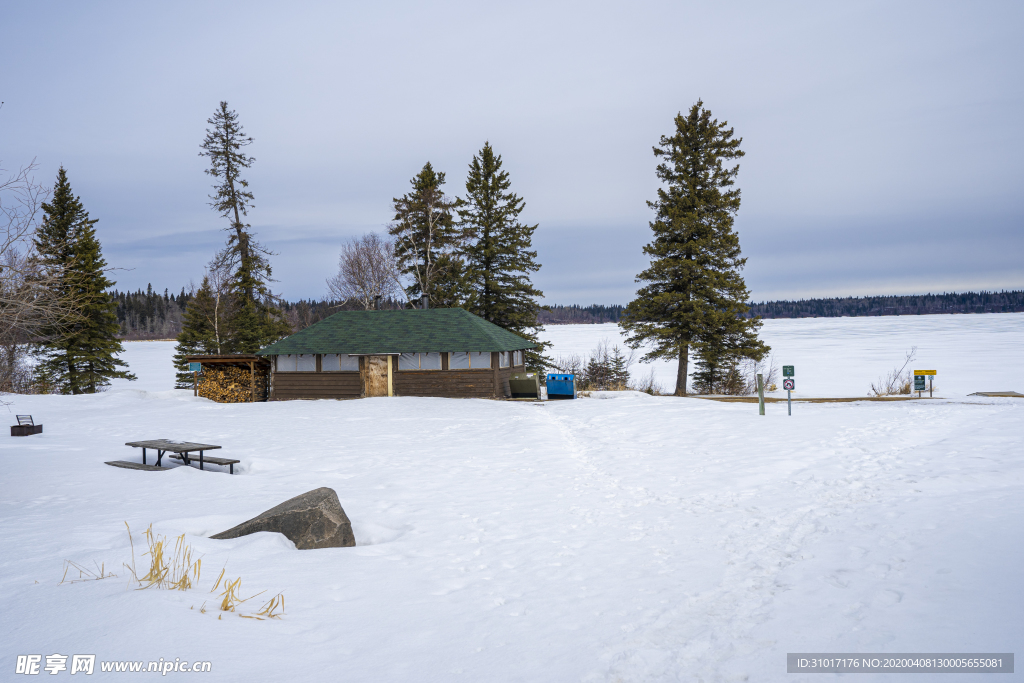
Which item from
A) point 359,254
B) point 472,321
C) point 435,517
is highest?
point 359,254

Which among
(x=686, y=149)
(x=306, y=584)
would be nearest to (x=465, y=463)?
(x=306, y=584)

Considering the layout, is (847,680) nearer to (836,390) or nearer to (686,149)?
(686,149)

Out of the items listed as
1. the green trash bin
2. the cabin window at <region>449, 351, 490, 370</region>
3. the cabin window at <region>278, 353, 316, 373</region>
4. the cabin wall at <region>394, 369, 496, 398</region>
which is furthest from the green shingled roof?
the green trash bin

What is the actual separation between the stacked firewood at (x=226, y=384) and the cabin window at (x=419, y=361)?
29.1 ft

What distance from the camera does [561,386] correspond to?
2853 cm

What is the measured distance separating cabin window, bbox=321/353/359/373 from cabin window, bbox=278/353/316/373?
0.58 meters

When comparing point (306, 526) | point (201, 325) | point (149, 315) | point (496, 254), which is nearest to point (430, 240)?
point (496, 254)

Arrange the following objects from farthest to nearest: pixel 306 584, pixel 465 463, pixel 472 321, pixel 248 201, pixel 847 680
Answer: pixel 248 201
pixel 472 321
pixel 465 463
pixel 306 584
pixel 847 680

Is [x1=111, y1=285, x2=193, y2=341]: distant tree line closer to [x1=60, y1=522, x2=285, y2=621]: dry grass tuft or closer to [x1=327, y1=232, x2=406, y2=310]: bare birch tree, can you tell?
[x1=327, y1=232, x2=406, y2=310]: bare birch tree

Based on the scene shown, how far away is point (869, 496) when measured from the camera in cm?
883

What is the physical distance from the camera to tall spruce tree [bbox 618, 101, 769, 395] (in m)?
28.7

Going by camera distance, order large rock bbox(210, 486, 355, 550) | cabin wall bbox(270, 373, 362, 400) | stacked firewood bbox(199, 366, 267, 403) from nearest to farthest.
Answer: large rock bbox(210, 486, 355, 550) < cabin wall bbox(270, 373, 362, 400) < stacked firewood bbox(199, 366, 267, 403)

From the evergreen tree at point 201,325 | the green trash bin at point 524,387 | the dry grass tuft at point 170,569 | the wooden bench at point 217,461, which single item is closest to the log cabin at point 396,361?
the green trash bin at point 524,387

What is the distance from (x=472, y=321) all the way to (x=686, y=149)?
14.1 metres
